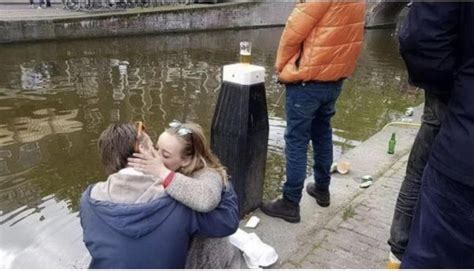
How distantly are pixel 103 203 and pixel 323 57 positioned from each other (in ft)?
5.33

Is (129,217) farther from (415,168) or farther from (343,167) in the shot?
(343,167)

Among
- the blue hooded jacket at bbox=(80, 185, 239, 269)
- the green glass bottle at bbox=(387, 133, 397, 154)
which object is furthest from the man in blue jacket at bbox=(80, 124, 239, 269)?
the green glass bottle at bbox=(387, 133, 397, 154)

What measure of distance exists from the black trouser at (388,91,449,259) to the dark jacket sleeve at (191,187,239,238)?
0.92m

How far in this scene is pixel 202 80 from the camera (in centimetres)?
965

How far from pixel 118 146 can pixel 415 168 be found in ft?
4.54

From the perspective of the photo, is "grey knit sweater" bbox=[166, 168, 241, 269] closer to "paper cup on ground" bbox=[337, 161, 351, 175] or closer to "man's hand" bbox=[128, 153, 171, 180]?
"man's hand" bbox=[128, 153, 171, 180]

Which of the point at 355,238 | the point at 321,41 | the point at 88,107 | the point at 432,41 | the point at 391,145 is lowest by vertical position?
the point at 88,107

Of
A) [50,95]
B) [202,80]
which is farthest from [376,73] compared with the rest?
[50,95]

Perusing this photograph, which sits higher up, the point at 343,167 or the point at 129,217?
the point at 129,217

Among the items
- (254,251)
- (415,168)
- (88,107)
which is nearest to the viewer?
(415,168)

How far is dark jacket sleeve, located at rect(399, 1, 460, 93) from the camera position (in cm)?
162

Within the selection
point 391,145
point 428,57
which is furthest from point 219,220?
point 391,145

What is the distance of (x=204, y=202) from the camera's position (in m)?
1.82

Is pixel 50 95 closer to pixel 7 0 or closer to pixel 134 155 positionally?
pixel 134 155
